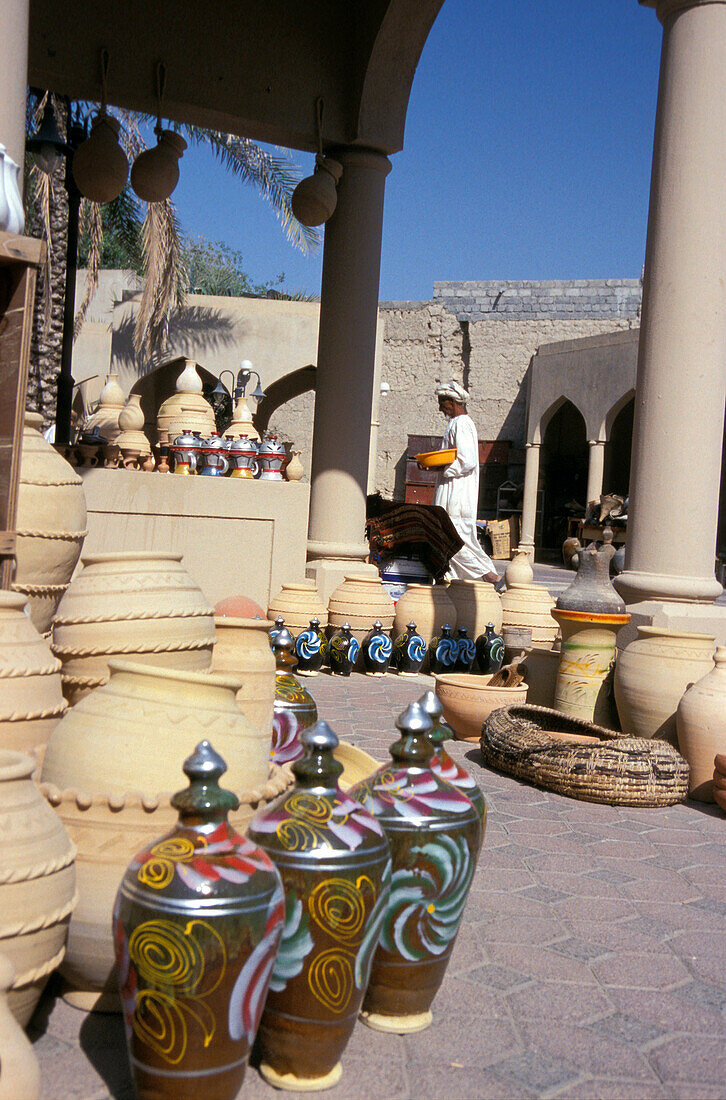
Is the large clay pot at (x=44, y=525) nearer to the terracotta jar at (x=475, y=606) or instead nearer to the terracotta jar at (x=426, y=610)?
the terracotta jar at (x=426, y=610)

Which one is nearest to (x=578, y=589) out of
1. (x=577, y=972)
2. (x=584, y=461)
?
(x=577, y=972)

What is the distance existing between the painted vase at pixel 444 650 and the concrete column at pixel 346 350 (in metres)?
1.13

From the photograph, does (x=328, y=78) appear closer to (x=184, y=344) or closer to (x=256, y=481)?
(x=256, y=481)

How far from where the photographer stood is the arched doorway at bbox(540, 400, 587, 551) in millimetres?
28203

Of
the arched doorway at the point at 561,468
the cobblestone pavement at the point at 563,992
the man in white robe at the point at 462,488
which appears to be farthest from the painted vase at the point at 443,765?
the arched doorway at the point at 561,468

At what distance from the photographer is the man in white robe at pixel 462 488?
9258 millimetres

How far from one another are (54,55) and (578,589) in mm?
5711

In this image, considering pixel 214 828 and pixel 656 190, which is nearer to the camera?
pixel 214 828

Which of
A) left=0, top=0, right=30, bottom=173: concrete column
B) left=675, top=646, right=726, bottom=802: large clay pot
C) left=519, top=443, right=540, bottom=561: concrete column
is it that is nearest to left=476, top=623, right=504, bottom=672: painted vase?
left=675, top=646, right=726, bottom=802: large clay pot

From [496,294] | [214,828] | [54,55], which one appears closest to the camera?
[214,828]

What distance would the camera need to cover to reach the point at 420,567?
29.4 ft

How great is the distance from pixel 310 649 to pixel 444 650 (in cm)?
107

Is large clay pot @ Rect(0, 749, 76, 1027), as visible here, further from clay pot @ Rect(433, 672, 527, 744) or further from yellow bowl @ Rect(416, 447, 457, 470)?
yellow bowl @ Rect(416, 447, 457, 470)

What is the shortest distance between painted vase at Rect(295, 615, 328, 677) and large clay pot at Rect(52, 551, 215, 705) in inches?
169
